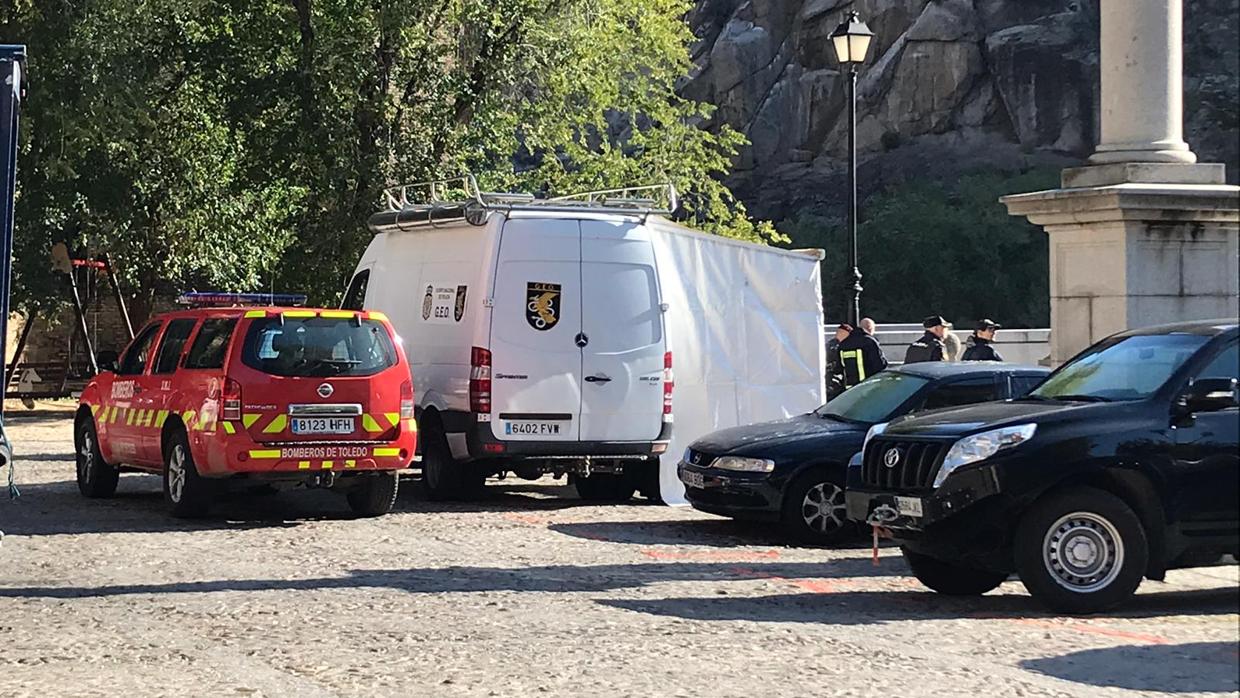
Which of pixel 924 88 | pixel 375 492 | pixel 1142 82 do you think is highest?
pixel 924 88

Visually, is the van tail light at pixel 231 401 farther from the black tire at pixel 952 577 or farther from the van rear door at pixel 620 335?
the black tire at pixel 952 577

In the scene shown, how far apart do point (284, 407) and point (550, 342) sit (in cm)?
267

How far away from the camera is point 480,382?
1548 centimetres

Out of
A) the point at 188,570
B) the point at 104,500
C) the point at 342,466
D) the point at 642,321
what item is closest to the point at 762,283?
the point at 642,321

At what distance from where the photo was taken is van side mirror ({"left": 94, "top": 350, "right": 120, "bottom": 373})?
53.2 feet

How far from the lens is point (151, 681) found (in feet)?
24.3

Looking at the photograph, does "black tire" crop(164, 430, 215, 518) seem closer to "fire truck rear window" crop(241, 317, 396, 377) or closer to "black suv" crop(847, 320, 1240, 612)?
"fire truck rear window" crop(241, 317, 396, 377)

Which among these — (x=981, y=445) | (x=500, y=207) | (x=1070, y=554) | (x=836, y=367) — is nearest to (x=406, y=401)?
(x=500, y=207)

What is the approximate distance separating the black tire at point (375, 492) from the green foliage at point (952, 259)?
202 feet

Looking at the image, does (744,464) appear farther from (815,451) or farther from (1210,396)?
(1210,396)

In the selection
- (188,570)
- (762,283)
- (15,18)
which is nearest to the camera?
(188,570)

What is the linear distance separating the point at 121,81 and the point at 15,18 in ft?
5.77

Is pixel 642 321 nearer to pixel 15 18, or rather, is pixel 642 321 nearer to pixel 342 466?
pixel 342 466

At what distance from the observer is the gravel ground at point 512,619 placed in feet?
24.1
